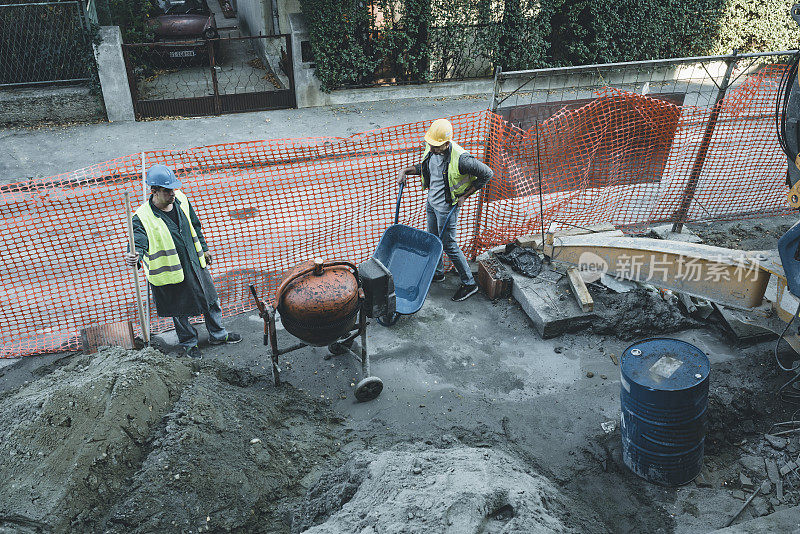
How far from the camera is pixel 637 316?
6668 mm

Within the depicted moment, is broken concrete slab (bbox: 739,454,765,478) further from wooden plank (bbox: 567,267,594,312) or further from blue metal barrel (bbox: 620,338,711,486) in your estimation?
wooden plank (bbox: 567,267,594,312)

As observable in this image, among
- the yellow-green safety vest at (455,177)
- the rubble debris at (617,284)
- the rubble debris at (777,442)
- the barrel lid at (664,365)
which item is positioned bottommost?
the rubble debris at (777,442)

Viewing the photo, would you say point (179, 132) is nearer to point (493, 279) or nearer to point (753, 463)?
point (493, 279)

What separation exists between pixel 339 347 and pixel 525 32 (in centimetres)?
1111

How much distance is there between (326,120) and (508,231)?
634 cm

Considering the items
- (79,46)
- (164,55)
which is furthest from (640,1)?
(79,46)

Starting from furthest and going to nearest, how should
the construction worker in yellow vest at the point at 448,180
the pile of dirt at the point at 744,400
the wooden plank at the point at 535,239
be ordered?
the wooden plank at the point at 535,239
the construction worker in yellow vest at the point at 448,180
the pile of dirt at the point at 744,400

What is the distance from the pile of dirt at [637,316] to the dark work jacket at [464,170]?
1.79m

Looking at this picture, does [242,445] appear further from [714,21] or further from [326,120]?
[714,21]

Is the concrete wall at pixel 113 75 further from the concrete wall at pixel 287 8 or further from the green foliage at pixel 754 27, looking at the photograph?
the green foliage at pixel 754 27

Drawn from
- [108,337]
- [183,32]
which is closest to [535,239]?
[108,337]

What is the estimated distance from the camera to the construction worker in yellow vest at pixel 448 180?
6.56 metres

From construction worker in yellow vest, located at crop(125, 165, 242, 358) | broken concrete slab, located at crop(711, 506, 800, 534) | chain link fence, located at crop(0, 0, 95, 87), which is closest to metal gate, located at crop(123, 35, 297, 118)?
chain link fence, located at crop(0, 0, 95, 87)

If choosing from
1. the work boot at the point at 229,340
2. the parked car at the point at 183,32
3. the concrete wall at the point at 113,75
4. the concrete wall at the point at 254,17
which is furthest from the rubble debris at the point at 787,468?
the concrete wall at the point at 254,17
